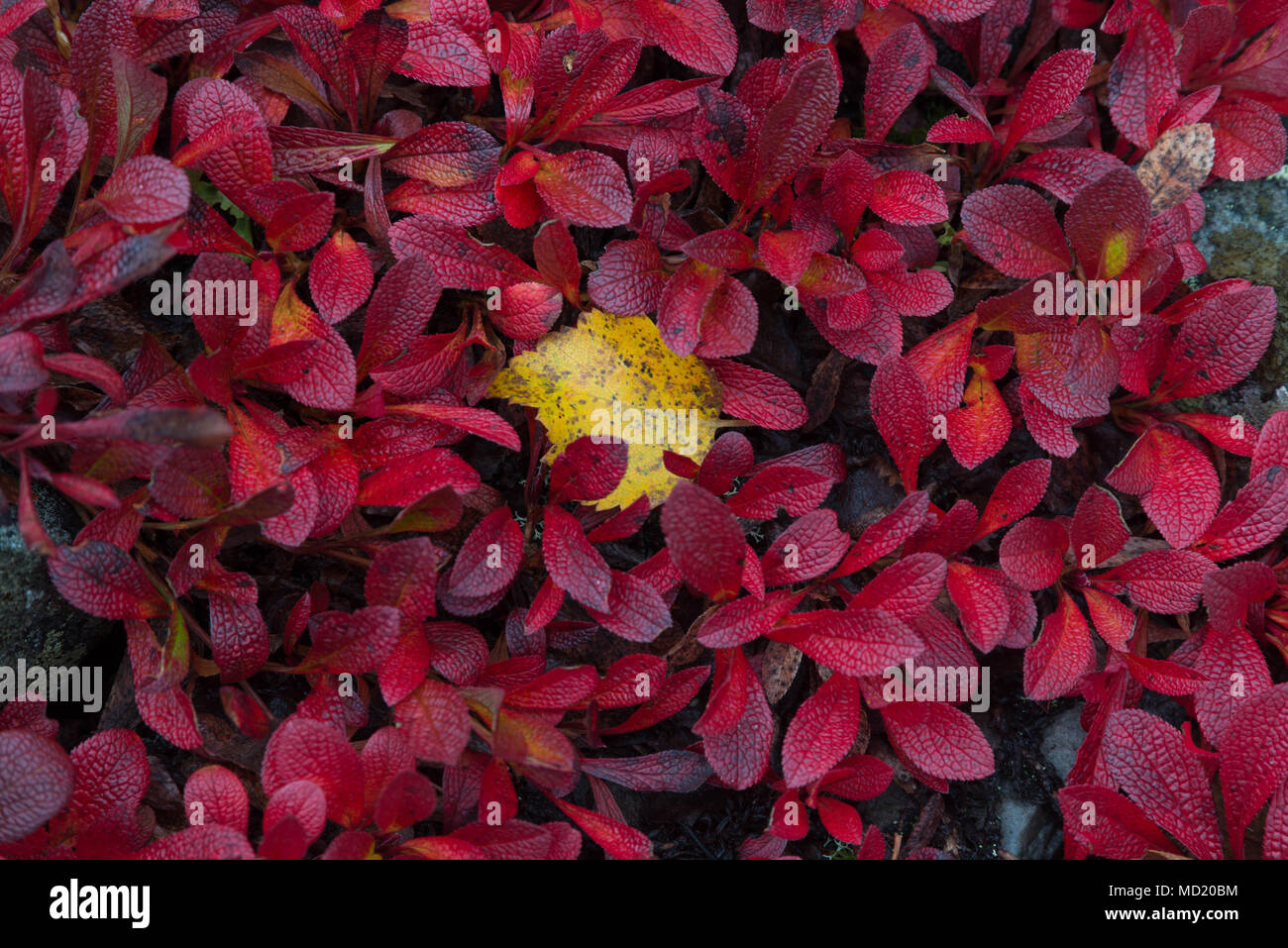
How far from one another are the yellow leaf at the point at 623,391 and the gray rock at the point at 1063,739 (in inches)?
28.8

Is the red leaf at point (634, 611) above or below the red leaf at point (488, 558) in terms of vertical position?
below

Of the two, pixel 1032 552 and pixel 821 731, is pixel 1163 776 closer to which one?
pixel 1032 552

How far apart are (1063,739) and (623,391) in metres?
0.91

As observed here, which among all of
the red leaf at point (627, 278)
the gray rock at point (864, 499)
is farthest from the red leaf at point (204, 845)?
Answer: the gray rock at point (864, 499)

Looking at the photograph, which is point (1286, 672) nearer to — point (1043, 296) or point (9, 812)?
point (1043, 296)

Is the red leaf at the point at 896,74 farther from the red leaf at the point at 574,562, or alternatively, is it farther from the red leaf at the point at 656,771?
the red leaf at the point at 656,771

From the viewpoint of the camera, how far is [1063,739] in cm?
153

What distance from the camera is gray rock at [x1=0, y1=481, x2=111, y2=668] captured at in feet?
4.27

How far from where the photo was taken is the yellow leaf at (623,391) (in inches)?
57.7

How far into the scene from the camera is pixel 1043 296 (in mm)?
1447

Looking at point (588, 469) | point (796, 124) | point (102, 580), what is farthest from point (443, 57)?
point (102, 580)
